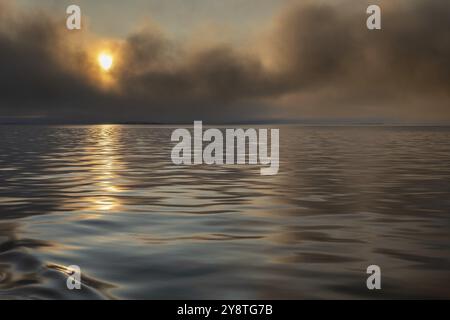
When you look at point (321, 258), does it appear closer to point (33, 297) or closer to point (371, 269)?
point (371, 269)

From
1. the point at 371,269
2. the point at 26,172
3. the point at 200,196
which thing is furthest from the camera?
the point at 26,172

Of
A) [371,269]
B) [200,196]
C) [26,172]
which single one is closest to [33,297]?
[371,269]

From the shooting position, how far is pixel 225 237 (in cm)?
1244

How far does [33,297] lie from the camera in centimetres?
805

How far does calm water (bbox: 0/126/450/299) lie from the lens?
8.83 meters

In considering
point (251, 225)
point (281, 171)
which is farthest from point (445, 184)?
point (251, 225)

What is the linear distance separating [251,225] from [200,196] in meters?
5.44

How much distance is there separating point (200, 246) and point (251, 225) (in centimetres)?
263

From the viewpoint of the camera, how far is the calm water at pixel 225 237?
883 cm

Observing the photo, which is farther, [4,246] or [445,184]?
[445,184]

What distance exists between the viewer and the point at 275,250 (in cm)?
1123
